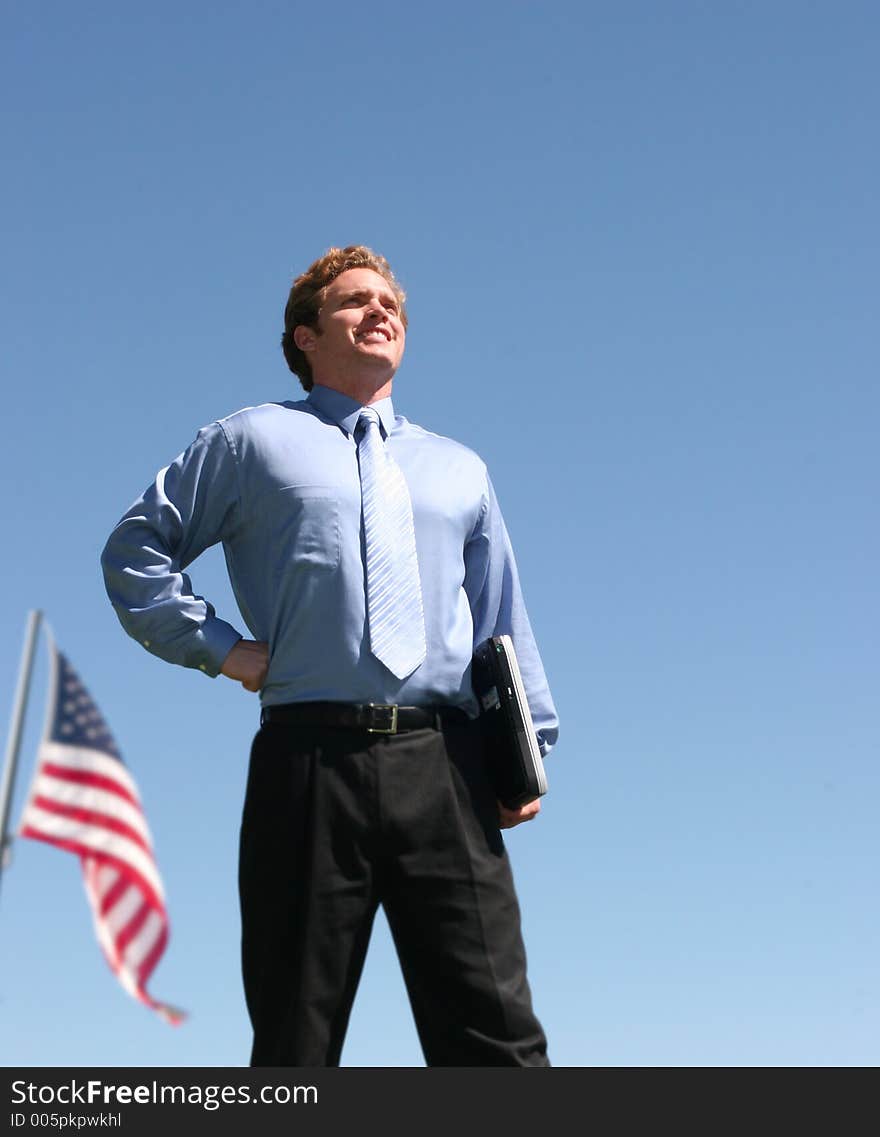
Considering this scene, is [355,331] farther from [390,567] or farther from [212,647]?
[212,647]

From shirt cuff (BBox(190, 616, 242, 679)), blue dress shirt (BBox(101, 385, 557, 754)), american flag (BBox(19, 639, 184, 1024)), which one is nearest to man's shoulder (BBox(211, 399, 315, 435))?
blue dress shirt (BBox(101, 385, 557, 754))

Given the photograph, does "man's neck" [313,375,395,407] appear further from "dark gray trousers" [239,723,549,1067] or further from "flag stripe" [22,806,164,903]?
"flag stripe" [22,806,164,903]

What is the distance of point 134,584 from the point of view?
535 centimetres

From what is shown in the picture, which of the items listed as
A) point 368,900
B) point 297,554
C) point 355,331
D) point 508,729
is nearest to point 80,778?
point 368,900

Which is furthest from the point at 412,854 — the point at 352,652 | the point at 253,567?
the point at 253,567

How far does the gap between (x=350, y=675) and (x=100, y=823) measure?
108 centimetres

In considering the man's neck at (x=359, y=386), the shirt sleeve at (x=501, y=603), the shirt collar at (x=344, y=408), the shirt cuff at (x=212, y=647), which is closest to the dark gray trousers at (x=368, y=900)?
the shirt cuff at (x=212, y=647)

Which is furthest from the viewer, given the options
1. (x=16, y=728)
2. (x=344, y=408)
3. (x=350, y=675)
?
(x=344, y=408)

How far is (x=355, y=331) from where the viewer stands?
5824 mm

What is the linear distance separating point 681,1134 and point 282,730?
169 cm

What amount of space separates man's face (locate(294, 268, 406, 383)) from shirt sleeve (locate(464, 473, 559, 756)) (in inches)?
23.2

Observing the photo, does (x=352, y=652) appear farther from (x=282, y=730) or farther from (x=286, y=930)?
(x=286, y=930)

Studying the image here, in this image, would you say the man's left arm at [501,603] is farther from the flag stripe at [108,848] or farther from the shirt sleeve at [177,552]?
the flag stripe at [108,848]

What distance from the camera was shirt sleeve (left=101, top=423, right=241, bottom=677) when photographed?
5.33 metres
